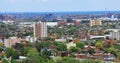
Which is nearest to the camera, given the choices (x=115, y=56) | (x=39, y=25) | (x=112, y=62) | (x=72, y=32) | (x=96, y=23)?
(x=112, y=62)

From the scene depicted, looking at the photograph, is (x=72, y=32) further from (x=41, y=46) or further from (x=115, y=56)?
(x=115, y=56)

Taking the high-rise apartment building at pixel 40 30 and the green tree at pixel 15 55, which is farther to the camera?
the high-rise apartment building at pixel 40 30

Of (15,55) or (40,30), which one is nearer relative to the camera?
(15,55)

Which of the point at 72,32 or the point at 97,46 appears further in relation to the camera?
the point at 72,32

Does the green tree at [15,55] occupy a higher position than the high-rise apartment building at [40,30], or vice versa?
the green tree at [15,55]

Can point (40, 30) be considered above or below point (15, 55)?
below

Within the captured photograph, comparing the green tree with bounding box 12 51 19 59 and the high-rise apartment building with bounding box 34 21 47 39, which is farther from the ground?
the green tree with bounding box 12 51 19 59

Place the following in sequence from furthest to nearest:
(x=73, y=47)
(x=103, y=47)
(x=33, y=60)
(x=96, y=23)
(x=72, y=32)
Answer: (x=96, y=23) → (x=72, y=32) → (x=103, y=47) → (x=73, y=47) → (x=33, y=60)

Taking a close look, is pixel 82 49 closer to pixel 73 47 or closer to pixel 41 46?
pixel 73 47

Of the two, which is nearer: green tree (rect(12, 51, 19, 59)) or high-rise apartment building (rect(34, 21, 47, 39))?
green tree (rect(12, 51, 19, 59))

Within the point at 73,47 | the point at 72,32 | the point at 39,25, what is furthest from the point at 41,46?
the point at 72,32
